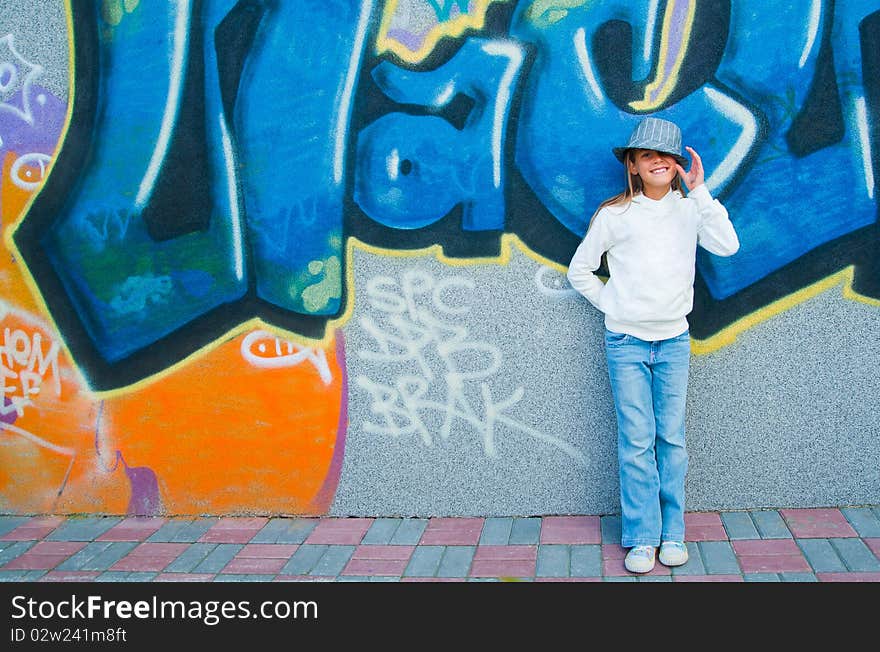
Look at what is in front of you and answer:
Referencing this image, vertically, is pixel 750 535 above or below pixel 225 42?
below

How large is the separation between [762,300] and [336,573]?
2.10 meters

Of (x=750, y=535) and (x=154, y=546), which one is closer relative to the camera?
(x=750, y=535)

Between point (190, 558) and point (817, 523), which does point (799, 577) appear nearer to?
point (817, 523)

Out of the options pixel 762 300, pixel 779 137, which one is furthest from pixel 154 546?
pixel 779 137

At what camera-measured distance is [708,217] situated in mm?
3643

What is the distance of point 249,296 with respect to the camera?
4199 millimetres

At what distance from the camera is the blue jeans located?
373 centimetres

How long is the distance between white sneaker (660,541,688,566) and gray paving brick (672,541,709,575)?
2cm

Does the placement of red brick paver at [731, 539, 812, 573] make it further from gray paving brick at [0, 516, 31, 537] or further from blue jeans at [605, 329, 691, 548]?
gray paving brick at [0, 516, 31, 537]

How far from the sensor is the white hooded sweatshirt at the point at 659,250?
3.64 m

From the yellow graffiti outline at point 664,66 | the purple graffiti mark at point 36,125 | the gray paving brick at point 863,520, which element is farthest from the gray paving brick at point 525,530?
the purple graffiti mark at point 36,125

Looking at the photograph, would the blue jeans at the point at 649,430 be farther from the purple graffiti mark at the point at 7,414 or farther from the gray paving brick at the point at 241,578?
the purple graffiti mark at the point at 7,414

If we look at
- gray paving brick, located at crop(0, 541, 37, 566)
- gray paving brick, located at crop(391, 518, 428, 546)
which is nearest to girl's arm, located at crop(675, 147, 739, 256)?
gray paving brick, located at crop(391, 518, 428, 546)

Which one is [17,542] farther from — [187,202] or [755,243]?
[755,243]
